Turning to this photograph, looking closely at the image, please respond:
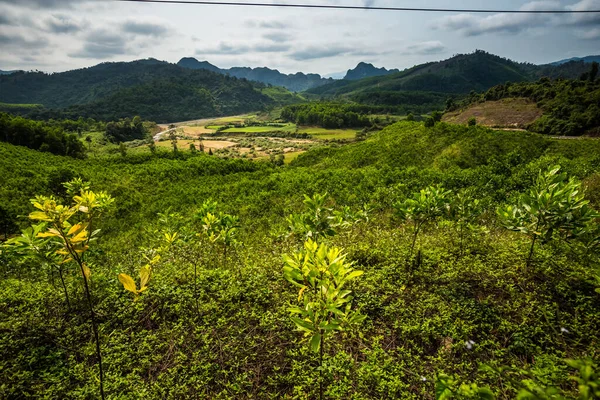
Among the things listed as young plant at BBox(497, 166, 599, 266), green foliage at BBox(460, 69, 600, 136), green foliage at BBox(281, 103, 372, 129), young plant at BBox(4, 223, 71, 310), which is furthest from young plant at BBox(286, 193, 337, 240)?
green foliage at BBox(281, 103, 372, 129)

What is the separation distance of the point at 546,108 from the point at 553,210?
151 feet

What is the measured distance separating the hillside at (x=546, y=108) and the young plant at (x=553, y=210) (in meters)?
33.4

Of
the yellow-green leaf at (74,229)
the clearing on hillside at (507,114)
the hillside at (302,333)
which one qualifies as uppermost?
the clearing on hillside at (507,114)

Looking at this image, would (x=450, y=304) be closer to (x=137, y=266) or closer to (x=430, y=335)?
(x=430, y=335)

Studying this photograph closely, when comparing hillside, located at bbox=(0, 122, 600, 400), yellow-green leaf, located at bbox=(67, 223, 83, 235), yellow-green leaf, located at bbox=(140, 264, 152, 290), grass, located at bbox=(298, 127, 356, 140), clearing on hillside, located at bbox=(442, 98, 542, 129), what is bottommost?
hillside, located at bbox=(0, 122, 600, 400)

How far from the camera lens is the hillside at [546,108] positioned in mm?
28469

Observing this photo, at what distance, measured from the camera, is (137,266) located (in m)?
5.98

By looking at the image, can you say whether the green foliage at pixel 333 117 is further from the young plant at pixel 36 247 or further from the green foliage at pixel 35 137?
the young plant at pixel 36 247

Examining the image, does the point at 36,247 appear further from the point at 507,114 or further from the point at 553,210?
the point at 507,114

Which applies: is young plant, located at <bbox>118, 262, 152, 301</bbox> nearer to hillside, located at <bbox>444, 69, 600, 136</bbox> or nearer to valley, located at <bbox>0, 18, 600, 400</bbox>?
valley, located at <bbox>0, 18, 600, 400</bbox>

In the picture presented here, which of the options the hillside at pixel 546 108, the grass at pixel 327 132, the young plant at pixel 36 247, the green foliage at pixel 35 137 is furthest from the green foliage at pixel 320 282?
the grass at pixel 327 132

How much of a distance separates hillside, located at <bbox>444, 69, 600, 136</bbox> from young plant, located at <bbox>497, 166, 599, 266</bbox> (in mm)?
33408

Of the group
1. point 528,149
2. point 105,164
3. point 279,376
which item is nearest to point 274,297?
point 279,376

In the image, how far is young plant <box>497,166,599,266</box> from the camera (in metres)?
3.63
